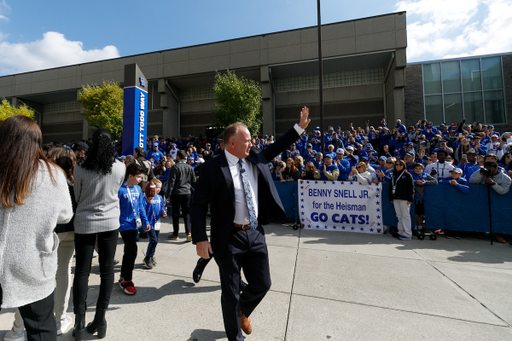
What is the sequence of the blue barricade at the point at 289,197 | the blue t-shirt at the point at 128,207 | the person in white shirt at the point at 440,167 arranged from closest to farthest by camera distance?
the blue t-shirt at the point at 128,207, the person in white shirt at the point at 440,167, the blue barricade at the point at 289,197

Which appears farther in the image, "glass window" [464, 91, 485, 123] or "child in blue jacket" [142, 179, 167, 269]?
"glass window" [464, 91, 485, 123]

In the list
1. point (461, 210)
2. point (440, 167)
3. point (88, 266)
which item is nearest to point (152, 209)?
point (88, 266)

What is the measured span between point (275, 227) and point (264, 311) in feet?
14.0

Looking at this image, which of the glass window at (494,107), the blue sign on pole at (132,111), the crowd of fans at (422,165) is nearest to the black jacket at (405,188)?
the crowd of fans at (422,165)

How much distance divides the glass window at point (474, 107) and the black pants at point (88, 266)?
24460 mm

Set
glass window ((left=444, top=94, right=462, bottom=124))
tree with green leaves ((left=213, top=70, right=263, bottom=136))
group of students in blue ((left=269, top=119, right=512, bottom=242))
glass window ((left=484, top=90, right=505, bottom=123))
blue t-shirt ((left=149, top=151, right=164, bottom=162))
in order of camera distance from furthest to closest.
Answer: glass window ((left=444, top=94, right=462, bottom=124)) → glass window ((left=484, top=90, right=505, bottom=123)) → tree with green leaves ((left=213, top=70, right=263, bottom=136)) → blue t-shirt ((left=149, top=151, right=164, bottom=162)) → group of students in blue ((left=269, top=119, right=512, bottom=242))

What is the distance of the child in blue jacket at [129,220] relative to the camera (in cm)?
313

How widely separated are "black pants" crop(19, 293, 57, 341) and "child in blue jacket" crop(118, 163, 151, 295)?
158 centimetres

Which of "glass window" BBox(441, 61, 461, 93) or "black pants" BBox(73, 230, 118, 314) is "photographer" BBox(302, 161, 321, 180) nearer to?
"black pants" BBox(73, 230, 118, 314)

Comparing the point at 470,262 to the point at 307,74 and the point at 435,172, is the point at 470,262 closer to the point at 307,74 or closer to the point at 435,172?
the point at 435,172

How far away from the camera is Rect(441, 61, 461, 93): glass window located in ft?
62.4

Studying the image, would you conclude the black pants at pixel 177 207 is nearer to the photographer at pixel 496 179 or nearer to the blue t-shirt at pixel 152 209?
the blue t-shirt at pixel 152 209

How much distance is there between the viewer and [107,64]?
2488cm

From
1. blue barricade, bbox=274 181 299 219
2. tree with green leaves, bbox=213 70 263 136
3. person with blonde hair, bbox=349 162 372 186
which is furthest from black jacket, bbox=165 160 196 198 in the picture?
tree with green leaves, bbox=213 70 263 136
